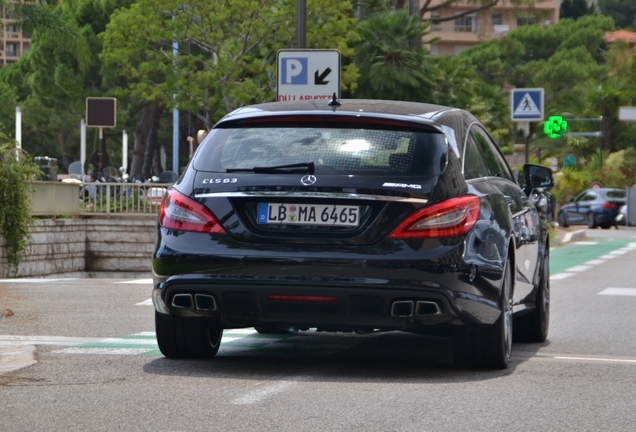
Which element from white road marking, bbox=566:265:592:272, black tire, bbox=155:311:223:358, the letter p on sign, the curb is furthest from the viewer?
the curb

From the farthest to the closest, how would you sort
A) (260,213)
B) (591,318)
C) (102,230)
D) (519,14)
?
(519,14)
(102,230)
(591,318)
(260,213)

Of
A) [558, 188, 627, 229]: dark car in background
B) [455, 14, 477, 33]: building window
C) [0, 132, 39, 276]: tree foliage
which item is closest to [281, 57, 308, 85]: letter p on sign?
[0, 132, 39, 276]: tree foliage

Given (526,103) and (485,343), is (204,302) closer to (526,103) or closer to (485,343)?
(485,343)

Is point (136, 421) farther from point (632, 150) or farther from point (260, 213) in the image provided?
point (632, 150)

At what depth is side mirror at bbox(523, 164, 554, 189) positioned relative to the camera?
10.3 meters

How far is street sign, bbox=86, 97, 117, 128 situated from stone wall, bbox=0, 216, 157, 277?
7.51 ft

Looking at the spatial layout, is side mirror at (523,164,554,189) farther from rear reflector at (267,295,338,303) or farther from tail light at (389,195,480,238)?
rear reflector at (267,295,338,303)

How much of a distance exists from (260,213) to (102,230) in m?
27.1

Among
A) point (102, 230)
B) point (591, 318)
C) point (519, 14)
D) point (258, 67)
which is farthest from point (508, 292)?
point (519, 14)

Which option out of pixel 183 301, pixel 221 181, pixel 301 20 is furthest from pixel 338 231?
pixel 301 20

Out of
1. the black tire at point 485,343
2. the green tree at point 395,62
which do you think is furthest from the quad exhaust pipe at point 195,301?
the green tree at point 395,62

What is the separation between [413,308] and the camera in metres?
7.48

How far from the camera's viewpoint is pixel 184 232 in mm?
7684

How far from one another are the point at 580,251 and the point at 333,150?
21913 mm
